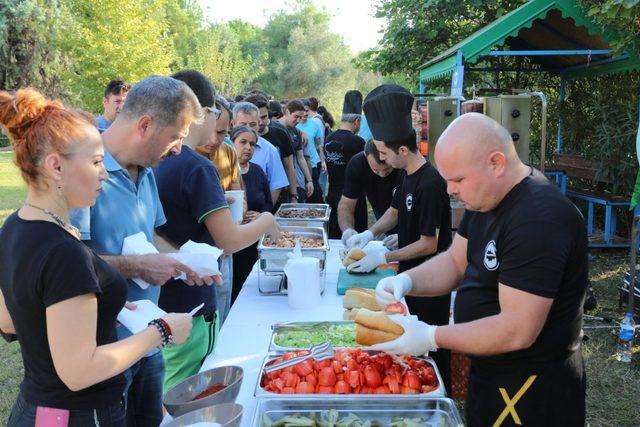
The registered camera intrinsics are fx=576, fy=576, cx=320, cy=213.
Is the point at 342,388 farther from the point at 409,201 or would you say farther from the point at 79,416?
the point at 409,201

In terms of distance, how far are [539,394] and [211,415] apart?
35.6 inches

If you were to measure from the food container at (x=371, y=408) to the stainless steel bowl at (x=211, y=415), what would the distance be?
0.41ft

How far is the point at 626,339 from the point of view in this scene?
3.98 metres

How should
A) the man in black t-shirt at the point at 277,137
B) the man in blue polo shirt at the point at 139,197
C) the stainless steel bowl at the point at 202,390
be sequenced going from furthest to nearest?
the man in black t-shirt at the point at 277,137 < the man in blue polo shirt at the point at 139,197 < the stainless steel bowl at the point at 202,390

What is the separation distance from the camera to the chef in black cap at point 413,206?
2785 mm

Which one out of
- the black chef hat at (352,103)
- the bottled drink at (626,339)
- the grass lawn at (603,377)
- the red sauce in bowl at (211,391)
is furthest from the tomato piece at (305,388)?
the black chef hat at (352,103)

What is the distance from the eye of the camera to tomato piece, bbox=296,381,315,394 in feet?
5.52

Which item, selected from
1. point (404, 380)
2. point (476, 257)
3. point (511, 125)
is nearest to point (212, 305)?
point (404, 380)

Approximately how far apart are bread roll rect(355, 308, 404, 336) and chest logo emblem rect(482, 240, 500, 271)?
1.07ft

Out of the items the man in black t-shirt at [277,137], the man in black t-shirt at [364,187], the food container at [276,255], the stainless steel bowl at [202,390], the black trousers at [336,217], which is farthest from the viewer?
the man in black t-shirt at [277,137]

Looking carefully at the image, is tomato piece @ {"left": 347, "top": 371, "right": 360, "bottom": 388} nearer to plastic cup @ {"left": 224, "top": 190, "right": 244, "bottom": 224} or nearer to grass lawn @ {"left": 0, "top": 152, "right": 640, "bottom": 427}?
plastic cup @ {"left": 224, "top": 190, "right": 244, "bottom": 224}

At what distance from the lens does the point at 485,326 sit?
1.52m

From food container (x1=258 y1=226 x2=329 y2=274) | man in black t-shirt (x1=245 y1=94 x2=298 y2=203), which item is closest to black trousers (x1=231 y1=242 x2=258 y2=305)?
food container (x1=258 y1=226 x2=329 y2=274)

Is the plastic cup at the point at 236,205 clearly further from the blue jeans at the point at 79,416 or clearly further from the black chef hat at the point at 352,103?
the black chef hat at the point at 352,103
